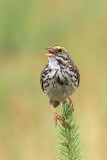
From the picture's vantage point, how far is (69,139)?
13.8 ft

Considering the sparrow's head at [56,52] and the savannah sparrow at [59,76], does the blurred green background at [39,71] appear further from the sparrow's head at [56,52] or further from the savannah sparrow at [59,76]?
the sparrow's head at [56,52]

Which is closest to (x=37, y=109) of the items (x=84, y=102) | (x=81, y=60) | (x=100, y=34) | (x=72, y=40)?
(x=84, y=102)

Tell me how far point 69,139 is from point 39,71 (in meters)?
5.12

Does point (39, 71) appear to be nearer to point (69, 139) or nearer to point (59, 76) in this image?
point (59, 76)

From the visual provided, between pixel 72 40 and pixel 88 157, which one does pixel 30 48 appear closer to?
pixel 72 40

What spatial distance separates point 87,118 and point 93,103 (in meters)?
0.45

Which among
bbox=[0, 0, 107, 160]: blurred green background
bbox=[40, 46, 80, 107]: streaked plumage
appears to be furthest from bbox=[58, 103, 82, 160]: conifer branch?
bbox=[0, 0, 107, 160]: blurred green background

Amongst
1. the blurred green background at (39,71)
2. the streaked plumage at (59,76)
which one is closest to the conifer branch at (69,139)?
the streaked plumage at (59,76)

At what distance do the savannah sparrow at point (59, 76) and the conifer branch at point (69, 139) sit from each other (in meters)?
1.45

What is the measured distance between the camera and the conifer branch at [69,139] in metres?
4.03

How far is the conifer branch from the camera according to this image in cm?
403

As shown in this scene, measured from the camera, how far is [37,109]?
803 cm

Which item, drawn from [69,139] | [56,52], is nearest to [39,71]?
[56,52]

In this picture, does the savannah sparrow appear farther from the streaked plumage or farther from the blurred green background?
the blurred green background
